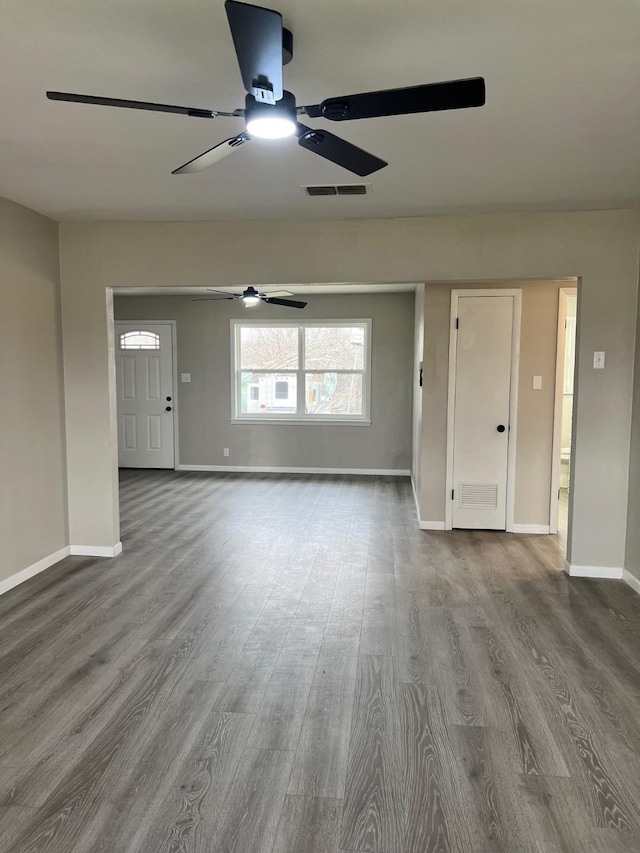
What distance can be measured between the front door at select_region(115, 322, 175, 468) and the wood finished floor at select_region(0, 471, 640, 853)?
3889 mm

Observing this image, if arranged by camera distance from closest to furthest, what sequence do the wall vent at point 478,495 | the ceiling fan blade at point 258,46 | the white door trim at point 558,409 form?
1. the ceiling fan blade at point 258,46
2. the white door trim at point 558,409
3. the wall vent at point 478,495

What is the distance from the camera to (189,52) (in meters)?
1.88

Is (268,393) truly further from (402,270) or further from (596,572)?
(596,572)

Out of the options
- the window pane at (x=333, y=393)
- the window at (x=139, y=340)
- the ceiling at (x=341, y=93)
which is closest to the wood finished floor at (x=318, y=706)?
the ceiling at (x=341, y=93)

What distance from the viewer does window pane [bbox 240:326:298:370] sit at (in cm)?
777

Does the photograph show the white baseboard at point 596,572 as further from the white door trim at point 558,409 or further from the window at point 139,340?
the window at point 139,340

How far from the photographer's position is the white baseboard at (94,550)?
429cm

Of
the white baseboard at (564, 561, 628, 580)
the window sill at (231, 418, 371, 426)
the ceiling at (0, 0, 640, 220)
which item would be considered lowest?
the white baseboard at (564, 561, 628, 580)

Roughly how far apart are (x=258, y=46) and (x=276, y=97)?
0.19 metres

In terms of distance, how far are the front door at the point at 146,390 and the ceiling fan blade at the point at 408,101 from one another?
6.55 metres

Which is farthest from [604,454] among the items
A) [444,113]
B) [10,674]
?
[10,674]

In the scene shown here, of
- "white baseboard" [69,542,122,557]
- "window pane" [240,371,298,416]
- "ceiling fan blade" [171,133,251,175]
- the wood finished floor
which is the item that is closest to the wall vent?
the wood finished floor

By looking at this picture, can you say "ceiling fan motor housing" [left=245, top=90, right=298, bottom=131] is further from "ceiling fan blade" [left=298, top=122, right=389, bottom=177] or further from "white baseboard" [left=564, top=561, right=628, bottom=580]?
"white baseboard" [left=564, top=561, right=628, bottom=580]

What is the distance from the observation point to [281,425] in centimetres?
778
